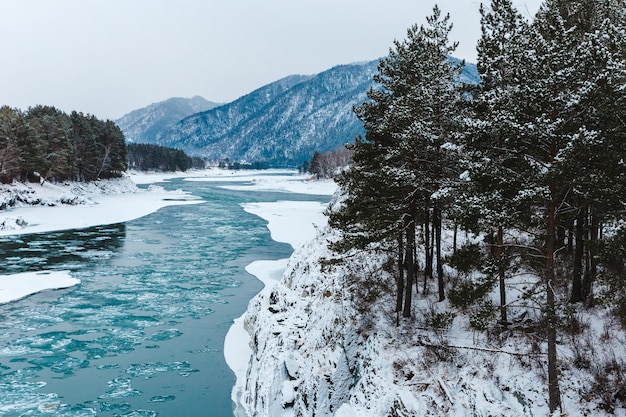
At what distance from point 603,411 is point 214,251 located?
35458 millimetres

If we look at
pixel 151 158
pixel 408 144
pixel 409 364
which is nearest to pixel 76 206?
pixel 408 144

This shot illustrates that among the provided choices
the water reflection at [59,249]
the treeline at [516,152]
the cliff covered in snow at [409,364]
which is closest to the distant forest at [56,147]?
the water reflection at [59,249]

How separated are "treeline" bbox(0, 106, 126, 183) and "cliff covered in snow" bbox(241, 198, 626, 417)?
61604mm

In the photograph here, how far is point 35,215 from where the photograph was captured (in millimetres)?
58750

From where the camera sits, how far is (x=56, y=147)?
74.5 m

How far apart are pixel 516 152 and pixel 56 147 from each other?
8170cm

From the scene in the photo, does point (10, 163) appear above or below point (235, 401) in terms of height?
above

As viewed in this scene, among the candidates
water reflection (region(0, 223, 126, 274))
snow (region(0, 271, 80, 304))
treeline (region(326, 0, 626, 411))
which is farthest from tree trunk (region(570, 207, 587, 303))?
water reflection (region(0, 223, 126, 274))

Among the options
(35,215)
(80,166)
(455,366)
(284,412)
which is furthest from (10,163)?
(455,366)

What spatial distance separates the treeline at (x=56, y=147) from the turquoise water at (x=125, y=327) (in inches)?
1083

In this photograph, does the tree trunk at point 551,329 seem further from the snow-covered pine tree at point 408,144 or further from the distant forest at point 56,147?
the distant forest at point 56,147

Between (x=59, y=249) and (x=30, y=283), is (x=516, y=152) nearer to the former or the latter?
(x=30, y=283)

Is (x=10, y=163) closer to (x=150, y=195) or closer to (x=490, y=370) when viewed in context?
(x=150, y=195)

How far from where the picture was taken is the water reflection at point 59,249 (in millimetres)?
34625
